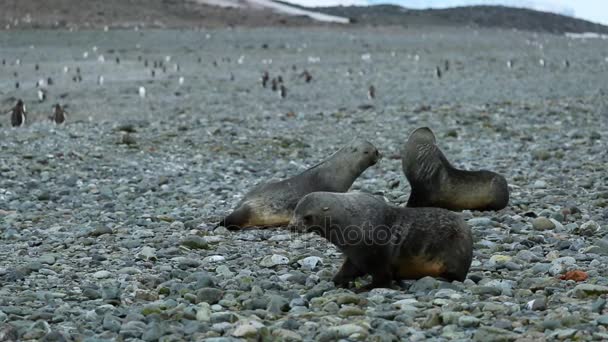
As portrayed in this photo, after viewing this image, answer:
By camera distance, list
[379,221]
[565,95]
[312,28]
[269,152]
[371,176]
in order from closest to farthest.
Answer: [379,221] → [371,176] → [269,152] → [565,95] → [312,28]

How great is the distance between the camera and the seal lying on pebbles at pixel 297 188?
7379 mm

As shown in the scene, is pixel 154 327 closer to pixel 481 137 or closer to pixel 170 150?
pixel 170 150

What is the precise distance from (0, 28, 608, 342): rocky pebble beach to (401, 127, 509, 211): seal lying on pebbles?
152mm

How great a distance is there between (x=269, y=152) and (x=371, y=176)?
7.20ft

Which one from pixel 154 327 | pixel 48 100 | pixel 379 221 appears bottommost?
pixel 48 100

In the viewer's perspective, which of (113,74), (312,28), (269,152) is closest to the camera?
(269,152)

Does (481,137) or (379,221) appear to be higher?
(379,221)

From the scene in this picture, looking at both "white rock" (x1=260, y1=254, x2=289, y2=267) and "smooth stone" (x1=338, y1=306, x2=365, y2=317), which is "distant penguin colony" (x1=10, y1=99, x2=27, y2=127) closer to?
"white rock" (x1=260, y1=254, x2=289, y2=267)

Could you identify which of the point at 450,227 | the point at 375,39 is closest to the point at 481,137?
the point at 450,227

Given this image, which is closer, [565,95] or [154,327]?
[154,327]

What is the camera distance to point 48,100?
20.5 meters

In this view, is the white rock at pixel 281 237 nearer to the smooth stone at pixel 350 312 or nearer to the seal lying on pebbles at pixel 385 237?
the seal lying on pebbles at pixel 385 237

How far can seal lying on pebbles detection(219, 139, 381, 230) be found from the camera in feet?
24.2

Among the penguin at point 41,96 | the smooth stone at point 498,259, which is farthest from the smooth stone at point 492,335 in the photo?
the penguin at point 41,96
